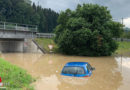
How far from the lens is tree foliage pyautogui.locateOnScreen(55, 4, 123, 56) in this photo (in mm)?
24547

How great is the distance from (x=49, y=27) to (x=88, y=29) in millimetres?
63794

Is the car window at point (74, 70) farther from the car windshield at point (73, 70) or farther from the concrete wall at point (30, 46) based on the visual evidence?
the concrete wall at point (30, 46)

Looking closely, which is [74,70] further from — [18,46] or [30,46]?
[18,46]

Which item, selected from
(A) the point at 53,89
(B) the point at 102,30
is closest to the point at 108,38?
(B) the point at 102,30

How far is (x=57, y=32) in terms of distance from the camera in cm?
2930

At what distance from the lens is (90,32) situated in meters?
24.0

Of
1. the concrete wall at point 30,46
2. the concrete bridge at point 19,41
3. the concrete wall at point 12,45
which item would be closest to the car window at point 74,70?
the concrete wall at point 30,46

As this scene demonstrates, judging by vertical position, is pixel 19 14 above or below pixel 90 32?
above

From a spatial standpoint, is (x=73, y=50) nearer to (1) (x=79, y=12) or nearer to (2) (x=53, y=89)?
(1) (x=79, y=12)

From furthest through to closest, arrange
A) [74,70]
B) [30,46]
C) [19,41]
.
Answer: [19,41]
[30,46]
[74,70]

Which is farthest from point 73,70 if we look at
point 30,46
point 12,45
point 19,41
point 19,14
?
point 19,14

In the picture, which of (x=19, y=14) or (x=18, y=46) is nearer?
(x=18, y=46)

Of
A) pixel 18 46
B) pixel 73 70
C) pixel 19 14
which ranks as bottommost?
pixel 73 70

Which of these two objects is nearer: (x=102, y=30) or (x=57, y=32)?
(x=102, y=30)
